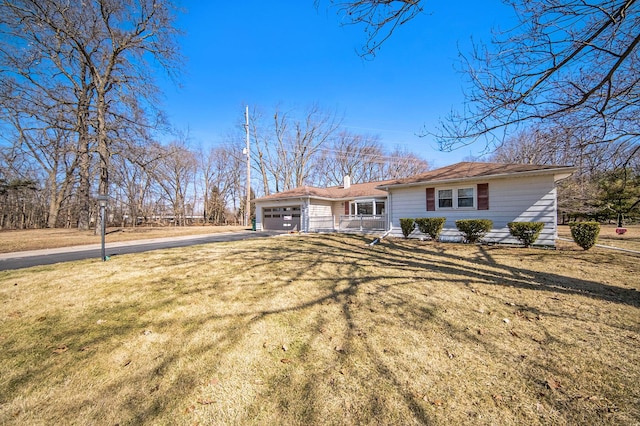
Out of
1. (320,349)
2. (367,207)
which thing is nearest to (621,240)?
(367,207)

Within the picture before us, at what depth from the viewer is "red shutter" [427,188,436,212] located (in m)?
11.9

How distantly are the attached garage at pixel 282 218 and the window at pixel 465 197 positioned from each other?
11321 millimetres

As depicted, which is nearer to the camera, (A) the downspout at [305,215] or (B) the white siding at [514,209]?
(B) the white siding at [514,209]

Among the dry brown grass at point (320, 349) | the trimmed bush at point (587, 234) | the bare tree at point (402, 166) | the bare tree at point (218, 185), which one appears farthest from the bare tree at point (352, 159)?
the dry brown grass at point (320, 349)

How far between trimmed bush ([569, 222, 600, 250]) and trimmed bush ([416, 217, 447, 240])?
13.9 ft

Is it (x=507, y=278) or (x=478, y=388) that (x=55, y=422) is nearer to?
(x=478, y=388)

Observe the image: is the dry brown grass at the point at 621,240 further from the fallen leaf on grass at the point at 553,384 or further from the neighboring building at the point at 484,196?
the fallen leaf on grass at the point at 553,384

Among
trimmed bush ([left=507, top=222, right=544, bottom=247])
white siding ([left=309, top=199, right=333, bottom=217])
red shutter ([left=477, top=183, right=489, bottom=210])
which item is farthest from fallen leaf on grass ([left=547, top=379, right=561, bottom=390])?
white siding ([left=309, top=199, right=333, bottom=217])

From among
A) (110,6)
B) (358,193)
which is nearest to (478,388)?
(358,193)

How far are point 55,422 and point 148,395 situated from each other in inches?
22.9

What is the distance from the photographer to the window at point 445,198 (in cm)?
1152

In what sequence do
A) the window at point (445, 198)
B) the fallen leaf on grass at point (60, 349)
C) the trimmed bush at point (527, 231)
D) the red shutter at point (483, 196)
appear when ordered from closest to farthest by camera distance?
the fallen leaf on grass at point (60, 349), the trimmed bush at point (527, 231), the red shutter at point (483, 196), the window at point (445, 198)

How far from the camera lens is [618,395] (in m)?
2.05

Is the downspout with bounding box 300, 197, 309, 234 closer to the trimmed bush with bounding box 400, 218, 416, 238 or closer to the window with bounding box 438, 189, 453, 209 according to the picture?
A: the trimmed bush with bounding box 400, 218, 416, 238
